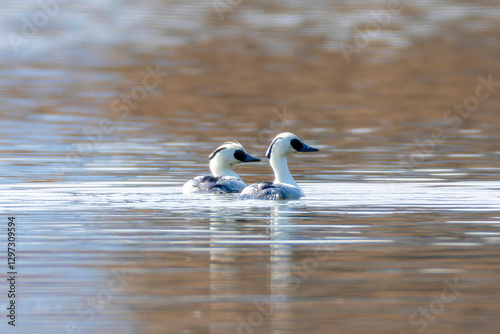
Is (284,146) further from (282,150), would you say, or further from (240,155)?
(240,155)

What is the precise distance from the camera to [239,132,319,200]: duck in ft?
51.9

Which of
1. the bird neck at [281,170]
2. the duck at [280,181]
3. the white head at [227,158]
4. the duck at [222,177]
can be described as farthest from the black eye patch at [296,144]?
the white head at [227,158]

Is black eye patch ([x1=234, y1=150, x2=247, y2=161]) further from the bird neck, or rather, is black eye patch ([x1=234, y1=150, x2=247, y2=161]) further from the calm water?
the bird neck

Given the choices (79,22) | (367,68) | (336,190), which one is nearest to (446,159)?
(336,190)

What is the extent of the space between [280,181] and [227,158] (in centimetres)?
164

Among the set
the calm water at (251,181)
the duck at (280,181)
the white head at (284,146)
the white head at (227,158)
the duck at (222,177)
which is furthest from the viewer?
the white head at (227,158)

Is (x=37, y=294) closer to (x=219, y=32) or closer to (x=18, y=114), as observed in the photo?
(x=18, y=114)

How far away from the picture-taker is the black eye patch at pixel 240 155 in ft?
59.4

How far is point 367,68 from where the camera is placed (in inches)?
1382

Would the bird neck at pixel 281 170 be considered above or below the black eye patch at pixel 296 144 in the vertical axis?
below

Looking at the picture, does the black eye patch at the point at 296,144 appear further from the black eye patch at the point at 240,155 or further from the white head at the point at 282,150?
the black eye patch at the point at 240,155

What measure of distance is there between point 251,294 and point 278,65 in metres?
26.1

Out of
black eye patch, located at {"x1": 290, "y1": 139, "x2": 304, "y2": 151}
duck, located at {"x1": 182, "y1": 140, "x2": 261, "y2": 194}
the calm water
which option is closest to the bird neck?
black eye patch, located at {"x1": 290, "y1": 139, "x2": 304, "y2": 151}

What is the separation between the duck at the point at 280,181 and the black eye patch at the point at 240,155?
104cm
